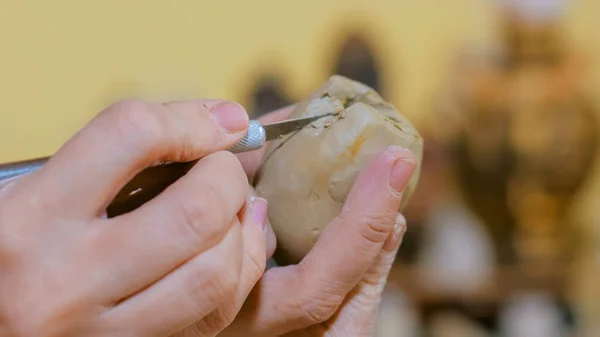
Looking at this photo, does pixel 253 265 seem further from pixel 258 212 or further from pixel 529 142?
pixel 529 142

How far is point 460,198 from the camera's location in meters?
1.78

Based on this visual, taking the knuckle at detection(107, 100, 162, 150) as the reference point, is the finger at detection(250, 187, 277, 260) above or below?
below

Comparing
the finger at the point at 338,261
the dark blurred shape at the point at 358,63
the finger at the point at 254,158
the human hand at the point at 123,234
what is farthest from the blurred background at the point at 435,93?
the human hand at the point at 123,234

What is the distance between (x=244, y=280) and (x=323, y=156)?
14 cm

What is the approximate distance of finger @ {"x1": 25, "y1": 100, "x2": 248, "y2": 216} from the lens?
1.56ft

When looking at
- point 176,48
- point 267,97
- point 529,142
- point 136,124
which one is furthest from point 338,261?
point 176,48

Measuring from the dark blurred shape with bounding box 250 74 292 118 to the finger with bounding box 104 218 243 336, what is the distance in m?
1.04

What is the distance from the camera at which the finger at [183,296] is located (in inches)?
19.9

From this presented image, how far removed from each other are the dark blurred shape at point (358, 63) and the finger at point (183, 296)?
3.77 ft

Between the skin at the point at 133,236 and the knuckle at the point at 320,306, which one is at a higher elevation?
the skin at the point at 133,236

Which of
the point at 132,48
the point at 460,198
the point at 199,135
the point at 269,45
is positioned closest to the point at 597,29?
the point at 460,198

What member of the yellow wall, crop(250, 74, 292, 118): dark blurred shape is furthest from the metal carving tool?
the yellow wall

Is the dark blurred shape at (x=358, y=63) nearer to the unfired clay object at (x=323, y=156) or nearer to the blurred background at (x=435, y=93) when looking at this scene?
the blurred background at (x=435, y=93)

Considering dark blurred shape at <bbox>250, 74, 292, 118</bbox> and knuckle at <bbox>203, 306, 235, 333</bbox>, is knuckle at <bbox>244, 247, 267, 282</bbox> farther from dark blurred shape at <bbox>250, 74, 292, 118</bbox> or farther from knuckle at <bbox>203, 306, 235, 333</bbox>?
dark blurred shape at <bbox>250, 74, 292, 118</bbox>
